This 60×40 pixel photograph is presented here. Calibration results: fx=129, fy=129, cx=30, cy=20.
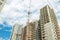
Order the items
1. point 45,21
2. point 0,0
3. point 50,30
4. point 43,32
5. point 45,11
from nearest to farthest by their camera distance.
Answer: point 0,0, point 50,30, point 43,32, point 45,21, point 45,11

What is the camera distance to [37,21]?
161 meters

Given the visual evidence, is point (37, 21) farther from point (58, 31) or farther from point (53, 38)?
point (53, 38)

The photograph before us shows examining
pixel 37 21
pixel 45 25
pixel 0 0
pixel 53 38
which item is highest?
pixel 37 21

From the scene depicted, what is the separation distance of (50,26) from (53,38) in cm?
1703

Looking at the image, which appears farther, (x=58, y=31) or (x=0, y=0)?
(x=58, y=31)

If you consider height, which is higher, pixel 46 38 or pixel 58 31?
pixel 58 31

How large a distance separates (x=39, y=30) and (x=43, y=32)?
15925 millimetres

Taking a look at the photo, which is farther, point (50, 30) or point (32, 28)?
point (32, 28)

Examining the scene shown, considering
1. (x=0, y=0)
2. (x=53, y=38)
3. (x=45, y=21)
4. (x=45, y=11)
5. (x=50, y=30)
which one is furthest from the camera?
(x=45, y=11)

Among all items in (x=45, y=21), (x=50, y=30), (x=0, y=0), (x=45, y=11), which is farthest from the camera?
(x=45, y=11)

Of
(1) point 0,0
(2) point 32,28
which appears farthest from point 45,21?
(1) point 0,0

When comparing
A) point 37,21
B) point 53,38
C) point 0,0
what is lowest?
point 0,0

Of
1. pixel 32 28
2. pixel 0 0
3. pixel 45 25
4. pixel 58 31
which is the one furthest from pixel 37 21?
pixel 0 0

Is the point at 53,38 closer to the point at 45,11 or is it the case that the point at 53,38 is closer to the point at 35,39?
the point at 35,39
